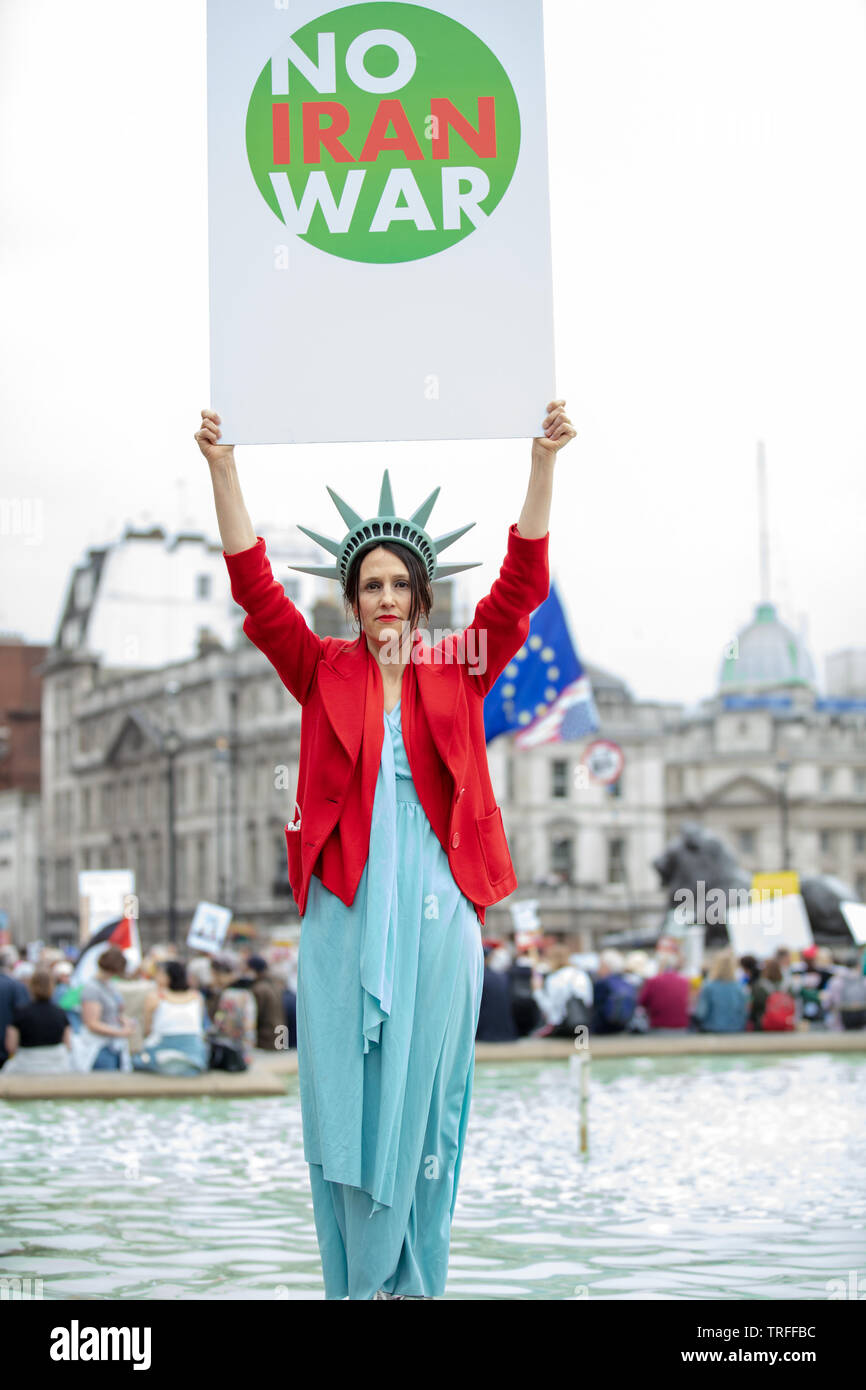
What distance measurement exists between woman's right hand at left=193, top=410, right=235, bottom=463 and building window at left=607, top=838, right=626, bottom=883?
271 ft

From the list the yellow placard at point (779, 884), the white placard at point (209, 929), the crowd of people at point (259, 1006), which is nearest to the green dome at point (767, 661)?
the crowd of people at point (259, 1006)

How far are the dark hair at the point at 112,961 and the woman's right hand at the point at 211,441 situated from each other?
10731 mm

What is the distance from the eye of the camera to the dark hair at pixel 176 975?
13648mm

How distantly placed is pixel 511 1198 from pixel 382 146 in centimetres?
476

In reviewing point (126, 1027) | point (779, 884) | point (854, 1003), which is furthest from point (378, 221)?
point (779, 884)

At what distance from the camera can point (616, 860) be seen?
87.0m

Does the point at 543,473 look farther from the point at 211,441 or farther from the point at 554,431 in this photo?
the point at 211,441

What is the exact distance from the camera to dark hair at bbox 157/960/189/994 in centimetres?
1365

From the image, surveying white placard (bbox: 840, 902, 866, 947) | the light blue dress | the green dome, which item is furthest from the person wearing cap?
the green dome

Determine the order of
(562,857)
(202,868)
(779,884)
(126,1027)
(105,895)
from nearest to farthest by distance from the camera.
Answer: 1. (126,1027)
2. (105,895)
3. (779,884)
4. (202,868)
5. (562,857)

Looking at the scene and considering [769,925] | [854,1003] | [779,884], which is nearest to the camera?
[854,1003]

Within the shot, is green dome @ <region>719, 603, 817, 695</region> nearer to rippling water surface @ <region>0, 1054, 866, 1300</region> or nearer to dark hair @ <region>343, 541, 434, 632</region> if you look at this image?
rippling water surface @ <region>0, 1054, 866, 1300</region>

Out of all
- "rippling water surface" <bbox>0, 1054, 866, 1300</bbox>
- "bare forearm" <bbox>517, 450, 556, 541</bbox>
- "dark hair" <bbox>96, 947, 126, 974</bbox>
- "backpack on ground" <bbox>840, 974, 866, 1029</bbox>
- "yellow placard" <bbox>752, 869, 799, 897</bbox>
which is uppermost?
"bare forearm" <bbox>517, 450, 556, 541</bbox>

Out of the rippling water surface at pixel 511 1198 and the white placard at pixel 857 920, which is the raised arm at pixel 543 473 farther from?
the white placard at pixel 857 920
